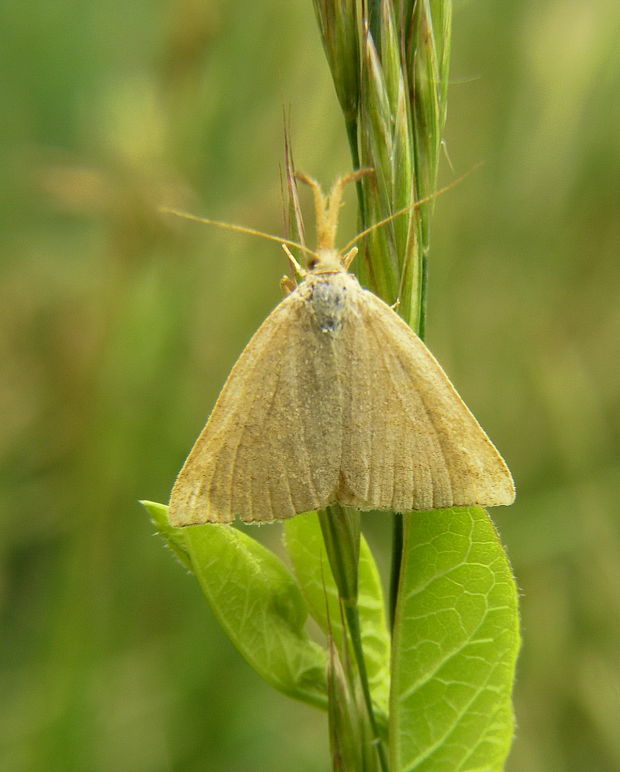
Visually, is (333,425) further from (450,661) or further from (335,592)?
(450,661)

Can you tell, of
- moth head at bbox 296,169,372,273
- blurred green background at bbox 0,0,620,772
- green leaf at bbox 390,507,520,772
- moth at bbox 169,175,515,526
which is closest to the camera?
green leaf at bbox 390,507,520,772

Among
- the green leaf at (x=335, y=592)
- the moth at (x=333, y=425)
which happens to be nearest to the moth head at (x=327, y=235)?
the moth at (x=333, y=425)

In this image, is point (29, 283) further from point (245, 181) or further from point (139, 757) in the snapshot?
point (139, 757)

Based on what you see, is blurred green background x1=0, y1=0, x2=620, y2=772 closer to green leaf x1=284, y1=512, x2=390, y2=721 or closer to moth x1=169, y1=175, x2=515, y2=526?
moth x1=169, y1=175, x2=515, y2=526

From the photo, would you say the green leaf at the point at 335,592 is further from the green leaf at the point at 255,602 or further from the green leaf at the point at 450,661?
the green leaf at the point at 450,661

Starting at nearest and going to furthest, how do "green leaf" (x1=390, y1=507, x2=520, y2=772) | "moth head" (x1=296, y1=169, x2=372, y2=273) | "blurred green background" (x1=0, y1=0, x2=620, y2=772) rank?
"green leaf" (x1=390, y1=507, x2=520, y2=772), "moth head" (x1=296, y1=169, x2=372, y2=273), "blurred green background" (x1=0, y1=0, x2=620, y2=772)

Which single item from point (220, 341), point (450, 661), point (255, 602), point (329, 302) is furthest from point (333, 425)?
point (220, 341)

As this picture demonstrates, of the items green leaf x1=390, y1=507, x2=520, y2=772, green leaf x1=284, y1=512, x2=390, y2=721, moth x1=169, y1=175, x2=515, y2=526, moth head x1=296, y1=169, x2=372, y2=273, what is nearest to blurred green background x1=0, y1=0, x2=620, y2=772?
moth head x1=296, y1=169, x2=372, y2=273
